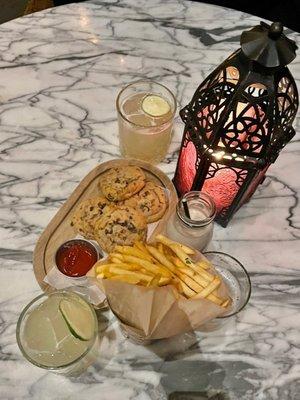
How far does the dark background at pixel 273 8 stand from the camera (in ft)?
7.46

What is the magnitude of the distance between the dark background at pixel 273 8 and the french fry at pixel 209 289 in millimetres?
1629

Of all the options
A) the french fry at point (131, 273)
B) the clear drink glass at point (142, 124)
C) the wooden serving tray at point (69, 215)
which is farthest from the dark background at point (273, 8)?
the french fry at point (131, 273)

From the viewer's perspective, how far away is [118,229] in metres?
1.25

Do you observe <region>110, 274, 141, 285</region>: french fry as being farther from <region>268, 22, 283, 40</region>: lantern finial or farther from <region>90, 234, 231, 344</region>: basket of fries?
<region>268, 22, 283, 40</region>: lantern finial

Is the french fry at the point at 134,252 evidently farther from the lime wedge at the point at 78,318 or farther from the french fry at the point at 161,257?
the lime wedge at the point at 78,318

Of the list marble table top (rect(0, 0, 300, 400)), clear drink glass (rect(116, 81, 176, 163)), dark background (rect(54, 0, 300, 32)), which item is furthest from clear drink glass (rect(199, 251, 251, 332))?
dark background (rect(54, 0, 300, 32))

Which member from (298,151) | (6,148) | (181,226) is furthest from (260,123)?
(6,148)

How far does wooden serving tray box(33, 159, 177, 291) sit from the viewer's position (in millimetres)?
1273

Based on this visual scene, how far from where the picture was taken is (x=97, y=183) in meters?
1.42

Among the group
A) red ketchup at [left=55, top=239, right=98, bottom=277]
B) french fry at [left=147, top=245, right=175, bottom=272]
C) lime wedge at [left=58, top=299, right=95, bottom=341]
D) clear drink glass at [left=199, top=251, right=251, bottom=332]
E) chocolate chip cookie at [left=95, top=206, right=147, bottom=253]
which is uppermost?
french fry at [left=147, top=245, right=175, bottom=272]

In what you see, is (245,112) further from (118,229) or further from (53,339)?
(53,339)

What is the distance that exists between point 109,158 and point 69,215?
0.80 ft

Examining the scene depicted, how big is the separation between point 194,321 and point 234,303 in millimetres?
214

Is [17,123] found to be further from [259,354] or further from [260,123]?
[259,354]
